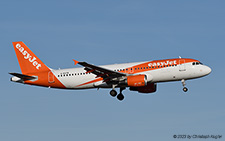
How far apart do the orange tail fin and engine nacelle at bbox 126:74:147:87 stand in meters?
11.5

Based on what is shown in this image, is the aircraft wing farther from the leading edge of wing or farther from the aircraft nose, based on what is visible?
the aircraft nose

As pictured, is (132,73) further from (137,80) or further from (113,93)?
(113,93)

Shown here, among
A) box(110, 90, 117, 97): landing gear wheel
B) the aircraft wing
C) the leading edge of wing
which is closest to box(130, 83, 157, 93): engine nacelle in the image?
box(110, 90, 117, 97): landing gear wheel

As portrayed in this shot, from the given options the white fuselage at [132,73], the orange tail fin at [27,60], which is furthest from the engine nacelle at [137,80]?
the orange tail fin at [27,60]

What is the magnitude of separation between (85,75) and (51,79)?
4518mm

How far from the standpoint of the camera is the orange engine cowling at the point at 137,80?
4859cm

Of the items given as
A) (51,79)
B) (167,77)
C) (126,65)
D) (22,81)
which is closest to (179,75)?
(167,77)

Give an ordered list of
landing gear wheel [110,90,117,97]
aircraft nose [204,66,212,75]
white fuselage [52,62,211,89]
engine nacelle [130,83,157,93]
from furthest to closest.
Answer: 1. engine nacelle [130,83,157,93]
2. landing gear wheel [110,90,117,97]
3. aircraft nose [204,66,212,75]
4. white fuselage [52,62,211,89]

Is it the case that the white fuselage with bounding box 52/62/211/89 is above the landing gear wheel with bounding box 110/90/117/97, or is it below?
→ above

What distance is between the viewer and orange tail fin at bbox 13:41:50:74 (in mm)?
54719

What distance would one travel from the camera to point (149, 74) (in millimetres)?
49406

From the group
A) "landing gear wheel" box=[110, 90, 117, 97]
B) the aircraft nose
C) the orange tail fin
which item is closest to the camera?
the aircraft nose

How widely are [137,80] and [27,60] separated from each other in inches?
624

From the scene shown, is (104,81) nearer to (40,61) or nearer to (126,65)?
(126,65)
